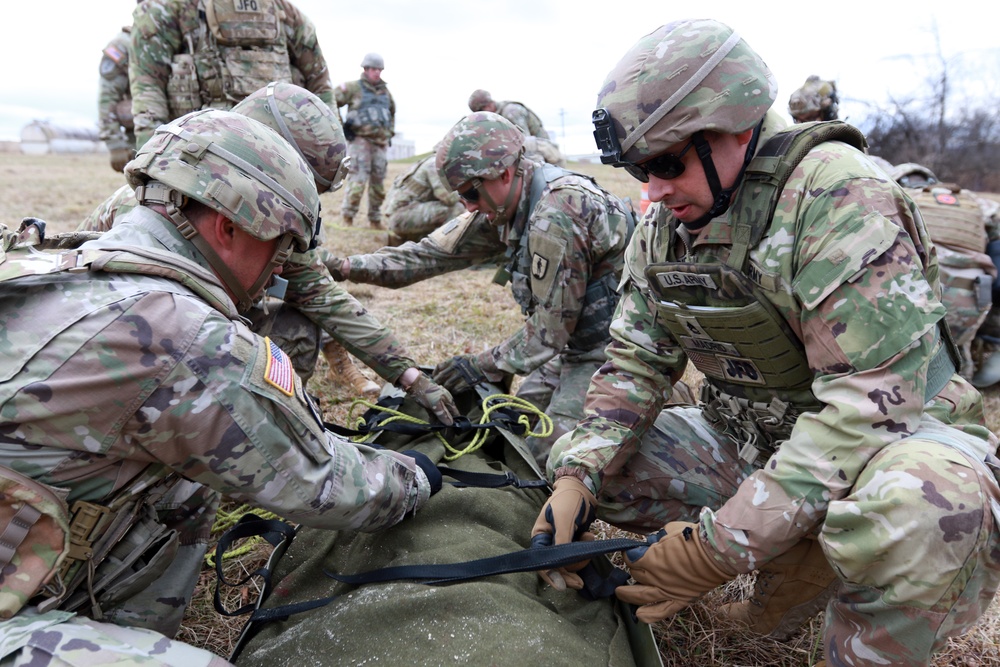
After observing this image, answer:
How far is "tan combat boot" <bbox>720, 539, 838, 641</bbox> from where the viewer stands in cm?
220

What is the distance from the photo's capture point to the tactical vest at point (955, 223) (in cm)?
491

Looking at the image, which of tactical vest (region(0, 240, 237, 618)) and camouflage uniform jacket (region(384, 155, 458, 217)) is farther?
camouflage uniform jacket (region(384, 155, 458, 217))

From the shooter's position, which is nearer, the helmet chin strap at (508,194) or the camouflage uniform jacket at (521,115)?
the helmet chin strap at (508,194)

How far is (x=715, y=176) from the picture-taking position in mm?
2150

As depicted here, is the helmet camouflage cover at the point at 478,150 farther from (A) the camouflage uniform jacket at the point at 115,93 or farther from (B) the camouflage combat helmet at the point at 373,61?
(B) the camouflage combat helmet at the point at 373,61

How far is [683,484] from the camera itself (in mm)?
2619

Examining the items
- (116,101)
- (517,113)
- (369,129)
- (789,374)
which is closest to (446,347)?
(789,374)

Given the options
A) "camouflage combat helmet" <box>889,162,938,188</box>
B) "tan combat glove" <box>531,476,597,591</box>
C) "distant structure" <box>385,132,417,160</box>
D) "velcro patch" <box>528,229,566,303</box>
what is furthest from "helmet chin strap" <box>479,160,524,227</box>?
"distant structure" <box>385,132,417,160</box>

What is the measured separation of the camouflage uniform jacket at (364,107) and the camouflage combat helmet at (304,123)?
8095 millimetres

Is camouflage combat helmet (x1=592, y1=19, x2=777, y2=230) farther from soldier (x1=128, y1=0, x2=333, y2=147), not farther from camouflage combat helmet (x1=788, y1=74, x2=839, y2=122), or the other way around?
camouflage combat helmet (x1=788, y1=74, x2=839, y2=122)

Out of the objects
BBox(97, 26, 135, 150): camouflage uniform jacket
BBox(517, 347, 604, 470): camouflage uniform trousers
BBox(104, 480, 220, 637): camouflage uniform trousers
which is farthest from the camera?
BBox(97, 26, 135, 150): camouflage uniform jacket

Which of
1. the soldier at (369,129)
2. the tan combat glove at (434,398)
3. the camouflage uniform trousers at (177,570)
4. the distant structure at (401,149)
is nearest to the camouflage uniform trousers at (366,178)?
the soldier at (369,129)

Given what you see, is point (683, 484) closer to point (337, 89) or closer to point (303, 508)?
point (303, 508)

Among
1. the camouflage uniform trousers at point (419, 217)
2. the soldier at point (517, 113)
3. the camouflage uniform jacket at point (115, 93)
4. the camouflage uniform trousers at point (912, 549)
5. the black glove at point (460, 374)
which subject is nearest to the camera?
the camouflage uniform trousers at point (912, 549)
